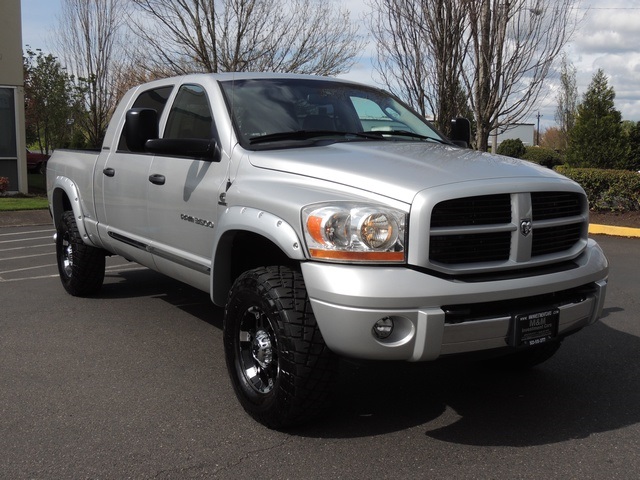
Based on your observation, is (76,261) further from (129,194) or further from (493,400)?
(493,400)

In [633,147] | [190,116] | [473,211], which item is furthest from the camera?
[633,147]

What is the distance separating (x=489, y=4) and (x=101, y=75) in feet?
43.2

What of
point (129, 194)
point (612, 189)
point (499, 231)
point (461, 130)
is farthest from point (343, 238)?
point (612, 189)

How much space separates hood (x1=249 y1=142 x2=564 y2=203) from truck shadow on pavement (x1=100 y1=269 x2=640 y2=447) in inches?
34.8

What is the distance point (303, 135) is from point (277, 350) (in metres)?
1.55

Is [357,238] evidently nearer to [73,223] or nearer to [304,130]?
[304,130]

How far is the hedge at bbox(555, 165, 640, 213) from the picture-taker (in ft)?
44.4

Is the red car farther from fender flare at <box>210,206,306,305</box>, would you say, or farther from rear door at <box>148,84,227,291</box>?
fender flare at <box>210,206,306,305</box>

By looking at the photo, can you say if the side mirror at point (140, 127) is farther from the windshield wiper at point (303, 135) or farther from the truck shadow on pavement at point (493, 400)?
the truck shadow on pavement at point (493, 400)

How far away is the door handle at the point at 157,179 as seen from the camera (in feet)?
16.4

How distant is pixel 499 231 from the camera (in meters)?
3.55

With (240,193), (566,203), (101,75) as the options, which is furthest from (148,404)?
(101,75)

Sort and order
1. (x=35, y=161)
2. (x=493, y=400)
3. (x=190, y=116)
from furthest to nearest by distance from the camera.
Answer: (x=35, y=161)
(x=190, y=116)
(x=493, y=400)

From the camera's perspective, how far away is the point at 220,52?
16516 millimetres
